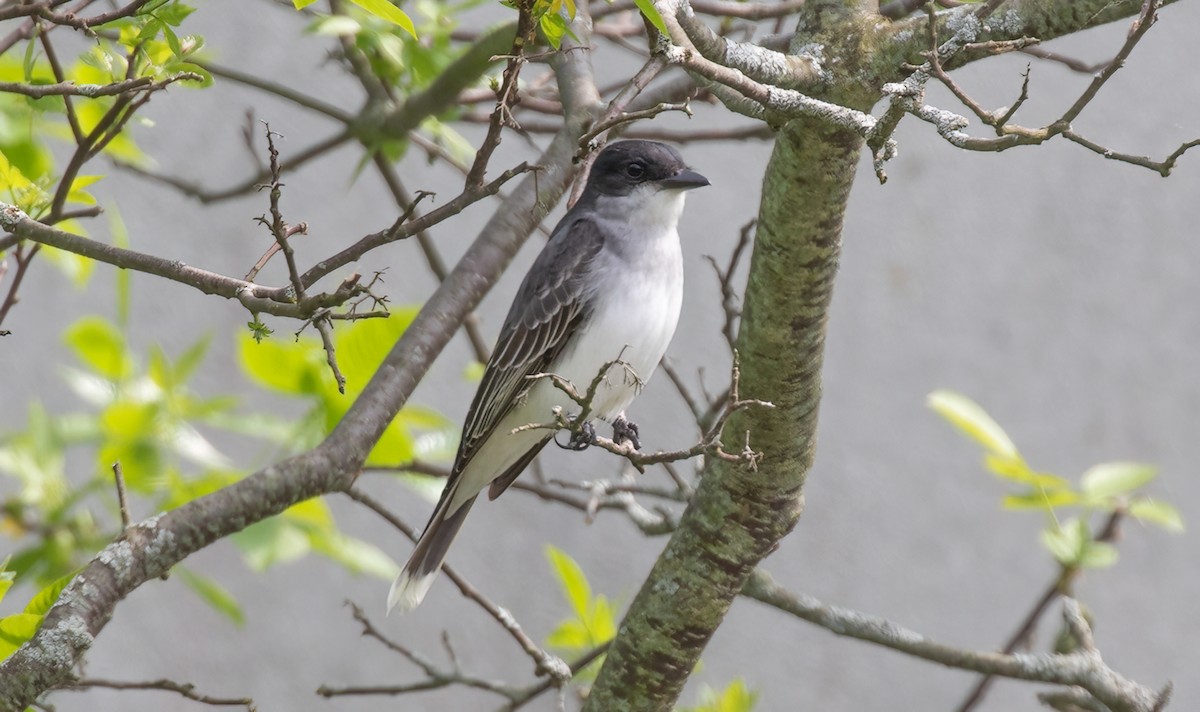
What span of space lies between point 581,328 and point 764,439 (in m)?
0.95

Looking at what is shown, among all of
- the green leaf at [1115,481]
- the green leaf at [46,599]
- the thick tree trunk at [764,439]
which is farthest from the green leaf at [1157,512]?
the green leaf at [46,599]

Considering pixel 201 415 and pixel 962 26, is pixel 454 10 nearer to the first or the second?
pixel 201 415

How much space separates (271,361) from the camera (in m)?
3.19

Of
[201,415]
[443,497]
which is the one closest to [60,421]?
[201,415]

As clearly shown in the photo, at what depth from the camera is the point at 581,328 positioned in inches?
135

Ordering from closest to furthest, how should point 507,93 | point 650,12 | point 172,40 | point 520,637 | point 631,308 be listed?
point 650,12 → point 507,93 → point 172,40 → point 520,637 → point 631,308

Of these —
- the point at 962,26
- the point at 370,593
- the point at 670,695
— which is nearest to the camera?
the point at 962,26

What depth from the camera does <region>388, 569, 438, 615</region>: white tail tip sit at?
340 cm

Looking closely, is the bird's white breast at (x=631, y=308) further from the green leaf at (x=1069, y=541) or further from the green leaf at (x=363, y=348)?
the green leaf at (x=1069, y=541)

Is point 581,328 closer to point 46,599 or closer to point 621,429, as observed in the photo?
point 621,429

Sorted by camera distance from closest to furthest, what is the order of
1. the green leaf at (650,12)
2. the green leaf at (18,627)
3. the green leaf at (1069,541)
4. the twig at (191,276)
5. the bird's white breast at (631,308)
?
the green leaf at (650,12), the twig at (191,276), the green leaf at (18,627), the green leaf at (1069,541), the bird's white breast at (631,308)

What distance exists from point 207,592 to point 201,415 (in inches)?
17.9

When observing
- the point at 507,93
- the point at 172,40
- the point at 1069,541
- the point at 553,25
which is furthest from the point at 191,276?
the point at 1069,541

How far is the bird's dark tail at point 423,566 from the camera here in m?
3.41
